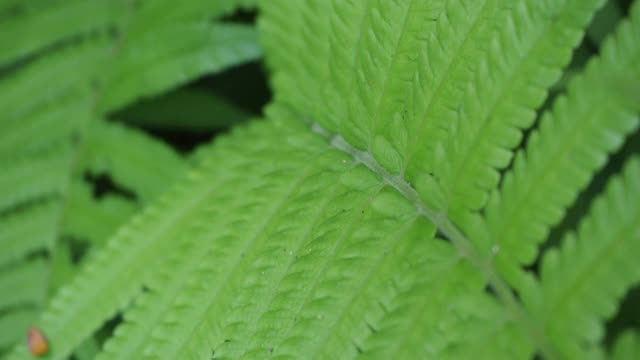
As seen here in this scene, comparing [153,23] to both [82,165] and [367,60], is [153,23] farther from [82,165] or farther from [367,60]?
[367,60]

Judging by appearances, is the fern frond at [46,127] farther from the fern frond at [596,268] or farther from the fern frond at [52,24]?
the fern frond at [596,268]

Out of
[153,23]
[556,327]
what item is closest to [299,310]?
[556,327]

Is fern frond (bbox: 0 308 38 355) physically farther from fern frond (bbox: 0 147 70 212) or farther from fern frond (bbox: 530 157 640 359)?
fern frond (bbox: 530 157 640 359)

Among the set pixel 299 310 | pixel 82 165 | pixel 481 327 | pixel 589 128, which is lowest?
pixel 82 165

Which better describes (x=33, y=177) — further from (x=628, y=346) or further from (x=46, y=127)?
(x=628, y=346)

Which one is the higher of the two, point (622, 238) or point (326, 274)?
point (622, 238)

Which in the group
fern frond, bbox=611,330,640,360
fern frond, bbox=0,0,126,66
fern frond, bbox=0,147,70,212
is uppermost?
fern frond, bbox=611,330,640,360

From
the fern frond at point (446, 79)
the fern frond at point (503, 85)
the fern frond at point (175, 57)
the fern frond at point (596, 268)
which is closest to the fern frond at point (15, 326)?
the fern frond at point (175, 57)

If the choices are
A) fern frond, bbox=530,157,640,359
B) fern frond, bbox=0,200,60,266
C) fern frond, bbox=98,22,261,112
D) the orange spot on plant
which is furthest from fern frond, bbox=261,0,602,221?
fern frond, bbox=0,200,60,266
